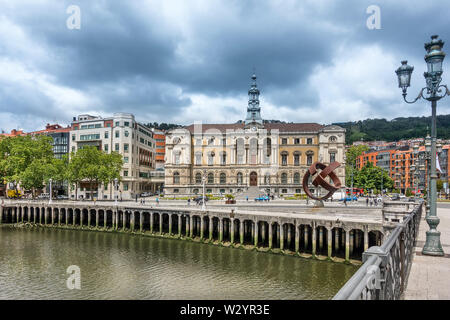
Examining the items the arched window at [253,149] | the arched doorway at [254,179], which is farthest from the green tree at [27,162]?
the arched window at [253,149]

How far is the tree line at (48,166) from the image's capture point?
72.6m

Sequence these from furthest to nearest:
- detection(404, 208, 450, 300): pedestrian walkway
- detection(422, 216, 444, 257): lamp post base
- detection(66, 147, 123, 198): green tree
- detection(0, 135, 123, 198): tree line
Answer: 1. detection(0, 135, 123, 198): tree line
2. detection(66, 147, 123, 198): green tree
3. detection(422, 216, 444, 257): lamp post base
4. detection(404, 208, 450, 300): pedestrian walkway

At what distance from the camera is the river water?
2570cm

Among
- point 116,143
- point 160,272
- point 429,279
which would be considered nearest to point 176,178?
point 116,143

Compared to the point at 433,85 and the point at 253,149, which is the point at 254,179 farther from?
the point at 433,85

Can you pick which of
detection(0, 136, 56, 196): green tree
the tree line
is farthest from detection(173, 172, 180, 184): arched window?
detection(0, 136, 56, 196): green tree

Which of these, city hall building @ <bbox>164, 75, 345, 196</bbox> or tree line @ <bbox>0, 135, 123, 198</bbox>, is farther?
city hall building @ <bbox>164, 75, 345, 196</bbox>

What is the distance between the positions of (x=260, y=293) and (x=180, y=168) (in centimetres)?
7663

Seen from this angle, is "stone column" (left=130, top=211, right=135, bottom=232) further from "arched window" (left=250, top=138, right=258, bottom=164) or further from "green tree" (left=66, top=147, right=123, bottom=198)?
"arched window" (left=250, top=138, right=258, bottom=164)

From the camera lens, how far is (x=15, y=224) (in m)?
63.2

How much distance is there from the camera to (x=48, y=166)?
74062 mm

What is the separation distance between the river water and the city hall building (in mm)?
53790

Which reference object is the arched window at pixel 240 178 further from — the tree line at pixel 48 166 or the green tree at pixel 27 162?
the green tree at pixel 27 162
